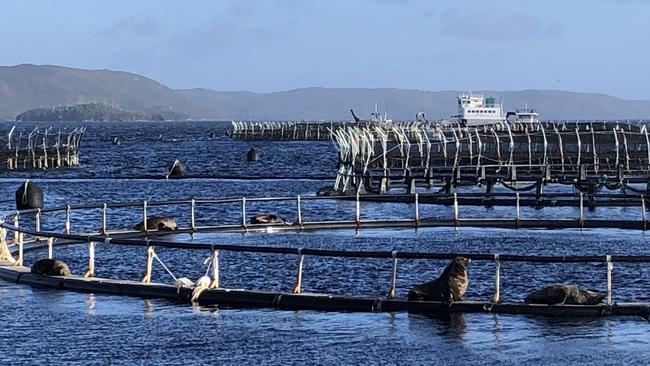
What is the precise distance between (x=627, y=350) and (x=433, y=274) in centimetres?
1479

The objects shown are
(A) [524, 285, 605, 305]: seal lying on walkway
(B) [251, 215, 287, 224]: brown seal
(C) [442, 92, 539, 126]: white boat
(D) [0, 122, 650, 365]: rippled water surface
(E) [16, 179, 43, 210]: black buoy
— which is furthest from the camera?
(C) [442, 92, 539, 126]: white boat

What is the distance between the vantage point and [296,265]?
38000mm

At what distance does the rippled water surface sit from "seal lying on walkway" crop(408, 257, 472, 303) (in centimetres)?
77

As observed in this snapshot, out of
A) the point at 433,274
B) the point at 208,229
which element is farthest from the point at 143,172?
the point at 433,274

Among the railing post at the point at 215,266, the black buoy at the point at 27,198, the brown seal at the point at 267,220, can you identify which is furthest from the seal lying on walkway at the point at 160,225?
the railing post at the point at 215,266

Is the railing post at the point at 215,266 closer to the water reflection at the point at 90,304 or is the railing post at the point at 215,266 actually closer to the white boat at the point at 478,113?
the water reflection at the point at 90,304

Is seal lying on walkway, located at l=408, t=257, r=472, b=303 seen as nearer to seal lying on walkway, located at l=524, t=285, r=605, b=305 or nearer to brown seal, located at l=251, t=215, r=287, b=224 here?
seal lying on walkway, located at l=524, t=285, r=605, b=305

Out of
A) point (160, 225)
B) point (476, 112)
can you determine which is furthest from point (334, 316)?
point (476, 112)

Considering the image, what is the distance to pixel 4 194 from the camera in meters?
79.4

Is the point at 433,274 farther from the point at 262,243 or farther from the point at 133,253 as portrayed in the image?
the point at 133,253

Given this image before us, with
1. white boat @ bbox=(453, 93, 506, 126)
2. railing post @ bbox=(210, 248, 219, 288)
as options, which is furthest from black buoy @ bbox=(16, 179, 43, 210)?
white boat @ bbox=(453, 93, 506, 126)

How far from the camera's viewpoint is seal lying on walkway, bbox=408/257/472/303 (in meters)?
25.6

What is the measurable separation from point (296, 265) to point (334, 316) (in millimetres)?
12730

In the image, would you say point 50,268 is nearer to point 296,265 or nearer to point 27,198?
point 296,265
